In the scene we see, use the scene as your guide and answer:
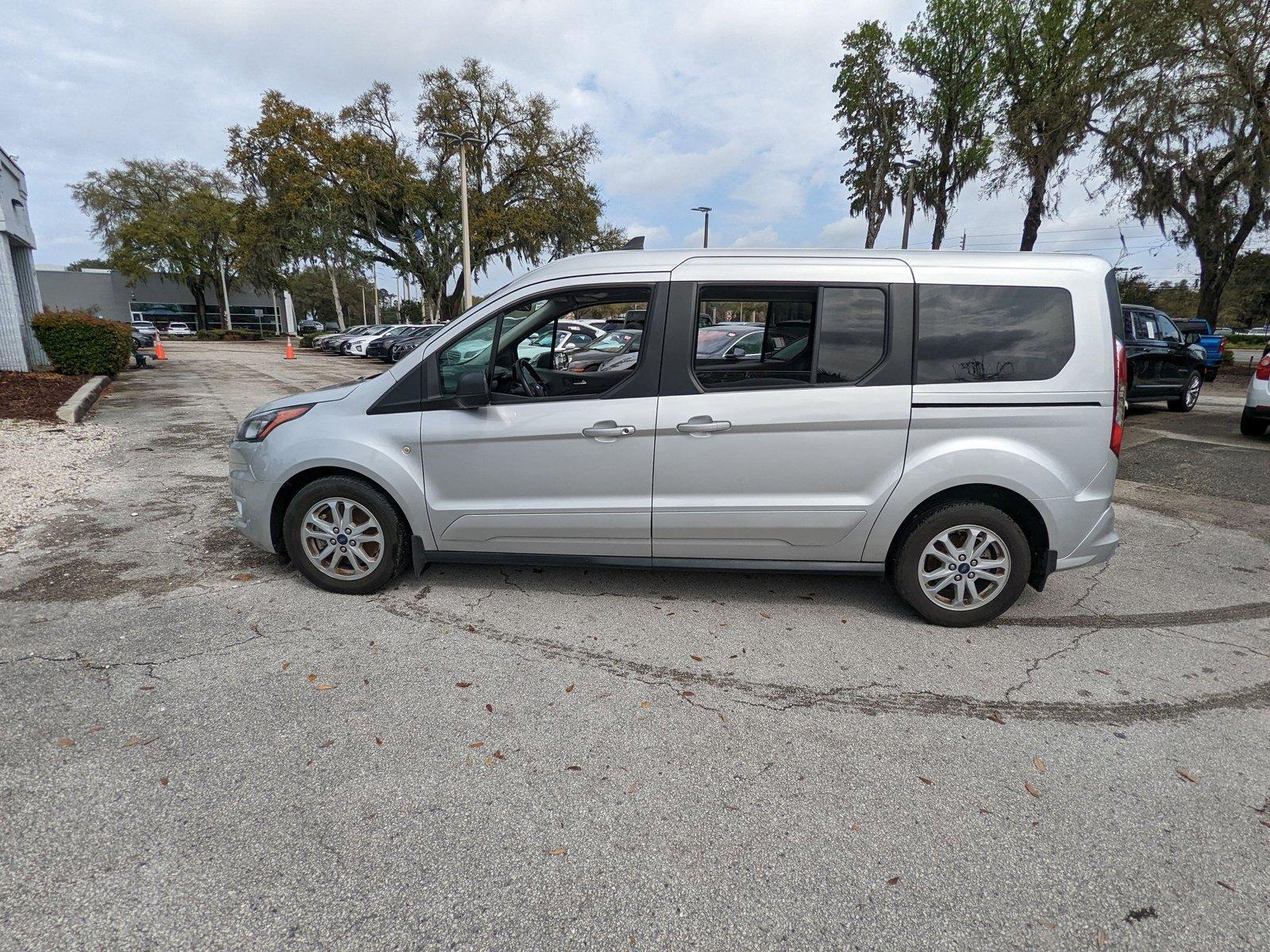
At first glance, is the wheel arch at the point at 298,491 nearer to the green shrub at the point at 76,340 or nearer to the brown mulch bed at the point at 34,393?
the brown mulch bed at the point at 34,393

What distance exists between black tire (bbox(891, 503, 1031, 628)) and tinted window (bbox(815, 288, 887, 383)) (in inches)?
36.8

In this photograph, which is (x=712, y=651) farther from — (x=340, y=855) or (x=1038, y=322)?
(x=1038, y=322)

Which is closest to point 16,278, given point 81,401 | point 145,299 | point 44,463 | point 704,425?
point 81,401

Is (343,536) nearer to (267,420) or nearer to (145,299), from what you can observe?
(267,420)

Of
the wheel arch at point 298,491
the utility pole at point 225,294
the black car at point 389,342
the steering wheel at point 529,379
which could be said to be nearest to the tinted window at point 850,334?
the steering wheel at point 529,379

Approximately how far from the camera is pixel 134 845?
90.0 inches

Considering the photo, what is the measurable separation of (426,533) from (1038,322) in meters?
3.68

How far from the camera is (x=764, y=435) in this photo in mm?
3834

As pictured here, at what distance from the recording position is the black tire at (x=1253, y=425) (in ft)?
31.9

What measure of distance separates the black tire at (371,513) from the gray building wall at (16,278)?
1422 cm

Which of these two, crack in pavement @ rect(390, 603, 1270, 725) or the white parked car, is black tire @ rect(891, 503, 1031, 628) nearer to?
crack in pavement @ rect(390, 603, 1270, 725)

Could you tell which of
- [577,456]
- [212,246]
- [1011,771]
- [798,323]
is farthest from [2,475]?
[212,246]

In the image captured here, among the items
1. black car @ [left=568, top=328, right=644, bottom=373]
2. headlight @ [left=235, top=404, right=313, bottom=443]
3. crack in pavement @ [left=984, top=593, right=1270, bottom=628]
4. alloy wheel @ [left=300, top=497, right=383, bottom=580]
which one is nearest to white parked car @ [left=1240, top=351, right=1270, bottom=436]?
crack in pavement @ [left=984, top=593, right=1270, bottom=628]

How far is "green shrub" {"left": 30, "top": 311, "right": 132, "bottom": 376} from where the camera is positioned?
14.5 meters
